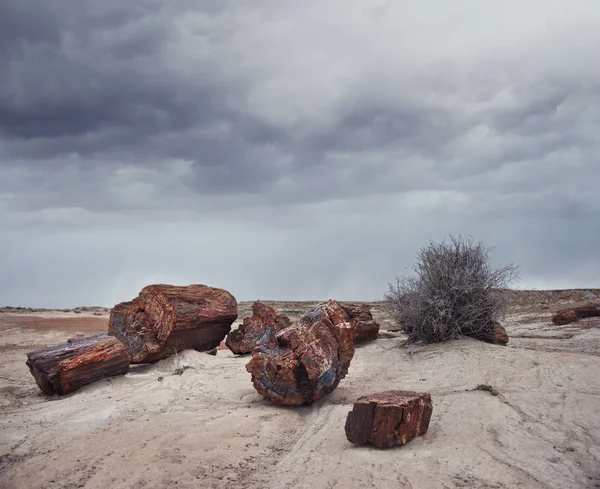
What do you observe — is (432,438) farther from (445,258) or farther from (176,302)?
(176,302)

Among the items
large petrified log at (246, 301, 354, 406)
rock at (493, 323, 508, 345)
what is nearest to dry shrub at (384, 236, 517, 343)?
rock at (493, 323, 508, 345)

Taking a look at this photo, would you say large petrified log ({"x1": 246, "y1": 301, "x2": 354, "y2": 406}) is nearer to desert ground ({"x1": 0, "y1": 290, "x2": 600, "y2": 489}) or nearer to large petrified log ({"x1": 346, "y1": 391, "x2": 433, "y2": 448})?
desert ground ({"x1": 0, "y1": 290, "x2": 600, "y2": 489})

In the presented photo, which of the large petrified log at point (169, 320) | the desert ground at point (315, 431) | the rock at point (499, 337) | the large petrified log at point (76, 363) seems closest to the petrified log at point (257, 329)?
the large petrified log at point (169, 320)

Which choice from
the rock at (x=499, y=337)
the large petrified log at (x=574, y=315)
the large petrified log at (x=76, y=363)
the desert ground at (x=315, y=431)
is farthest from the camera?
the large petrified log at (x=574, y=315)

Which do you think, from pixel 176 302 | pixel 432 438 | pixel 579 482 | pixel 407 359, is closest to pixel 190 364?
pixel 176 302

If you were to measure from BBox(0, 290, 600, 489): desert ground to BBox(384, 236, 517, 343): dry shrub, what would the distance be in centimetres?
72

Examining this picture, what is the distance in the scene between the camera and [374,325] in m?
15.9

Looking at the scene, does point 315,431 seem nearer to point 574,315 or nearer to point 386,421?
point 386,421

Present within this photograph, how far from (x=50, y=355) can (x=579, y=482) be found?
10.3 m

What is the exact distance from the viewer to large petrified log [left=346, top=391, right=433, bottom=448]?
21.6 feet

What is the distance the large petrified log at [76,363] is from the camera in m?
11.4

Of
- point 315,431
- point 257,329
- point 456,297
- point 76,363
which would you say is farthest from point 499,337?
point 76,363

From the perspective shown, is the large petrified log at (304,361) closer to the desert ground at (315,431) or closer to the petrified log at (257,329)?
the desert ground at (315,431)

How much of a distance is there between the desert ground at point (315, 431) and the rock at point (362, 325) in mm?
2592
